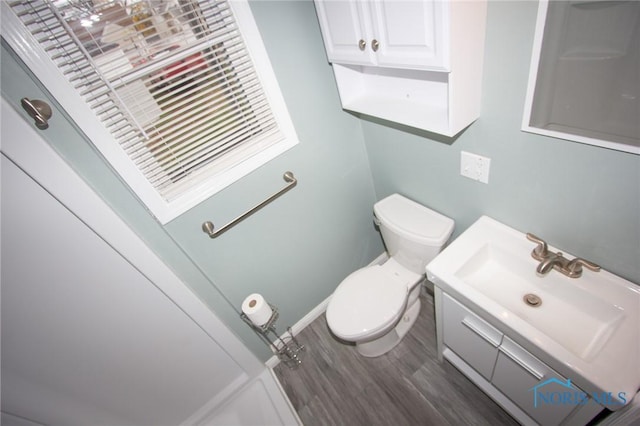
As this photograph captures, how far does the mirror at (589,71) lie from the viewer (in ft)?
2.14

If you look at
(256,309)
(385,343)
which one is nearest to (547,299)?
(385,343)

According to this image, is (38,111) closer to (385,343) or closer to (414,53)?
(414,53)

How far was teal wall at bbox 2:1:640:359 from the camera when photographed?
0.85m

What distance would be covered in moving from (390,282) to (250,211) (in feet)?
2.83

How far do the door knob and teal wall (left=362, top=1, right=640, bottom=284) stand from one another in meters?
1.35

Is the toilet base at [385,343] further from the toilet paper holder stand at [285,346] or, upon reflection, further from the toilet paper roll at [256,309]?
the toilet paper roll at [256,309]

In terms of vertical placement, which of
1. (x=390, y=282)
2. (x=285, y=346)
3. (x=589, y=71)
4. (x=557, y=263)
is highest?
(x=589, y=71)

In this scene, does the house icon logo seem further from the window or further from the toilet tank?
the window

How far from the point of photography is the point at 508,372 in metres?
1.08

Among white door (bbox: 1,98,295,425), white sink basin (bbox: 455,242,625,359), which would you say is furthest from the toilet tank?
white door (bbox: 1,98,295,425)

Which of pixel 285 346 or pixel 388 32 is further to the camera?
pixel 285 346

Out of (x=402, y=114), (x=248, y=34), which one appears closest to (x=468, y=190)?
(x=402, y=114)

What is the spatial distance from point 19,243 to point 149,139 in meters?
0.50

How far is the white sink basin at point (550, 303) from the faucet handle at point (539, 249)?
3 cm
